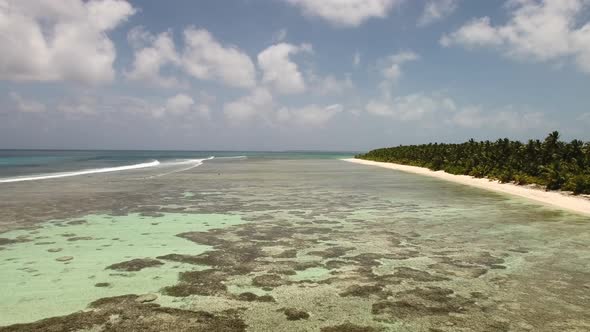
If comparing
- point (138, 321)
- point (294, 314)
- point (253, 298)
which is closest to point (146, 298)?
point (138, 321)

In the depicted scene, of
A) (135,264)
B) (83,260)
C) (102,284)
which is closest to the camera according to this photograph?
(102,284)

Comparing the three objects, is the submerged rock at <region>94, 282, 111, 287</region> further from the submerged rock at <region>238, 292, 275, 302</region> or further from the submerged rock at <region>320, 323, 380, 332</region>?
the submerged rock at <region>320, 323, 380, 332</region>

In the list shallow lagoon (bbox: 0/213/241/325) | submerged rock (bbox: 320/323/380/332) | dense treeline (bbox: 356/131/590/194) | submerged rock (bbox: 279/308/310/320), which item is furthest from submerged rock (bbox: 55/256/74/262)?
dense treeline (bbox: 356/131/590/194)

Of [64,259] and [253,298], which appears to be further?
[64,259]

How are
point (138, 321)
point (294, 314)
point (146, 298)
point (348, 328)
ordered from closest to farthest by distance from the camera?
point (348, 328) → point (138, 321) → point (294, 314) → point (146, 298)

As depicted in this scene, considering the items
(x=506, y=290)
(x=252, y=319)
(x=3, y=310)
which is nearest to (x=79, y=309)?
(x=3, y=310)

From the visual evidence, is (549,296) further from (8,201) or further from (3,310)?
(8,201)

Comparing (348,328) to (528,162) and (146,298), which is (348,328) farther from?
(528,162)
